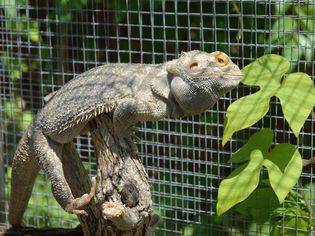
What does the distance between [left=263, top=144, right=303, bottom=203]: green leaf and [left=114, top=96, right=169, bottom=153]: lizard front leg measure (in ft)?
1.46

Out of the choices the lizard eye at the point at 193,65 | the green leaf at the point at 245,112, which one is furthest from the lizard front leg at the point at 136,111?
the green leaf at the point at 245,112

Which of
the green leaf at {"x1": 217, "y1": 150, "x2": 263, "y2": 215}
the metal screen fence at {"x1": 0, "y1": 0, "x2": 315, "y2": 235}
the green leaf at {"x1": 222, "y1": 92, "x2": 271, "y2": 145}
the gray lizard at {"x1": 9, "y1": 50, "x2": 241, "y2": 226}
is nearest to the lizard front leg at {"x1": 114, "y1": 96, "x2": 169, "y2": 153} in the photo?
the gray lizard at {"x1": 9, "y1": 50, "x2": 241, "y2": 226}

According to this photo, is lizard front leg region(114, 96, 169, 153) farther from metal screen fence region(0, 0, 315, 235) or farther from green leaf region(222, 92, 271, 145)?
metal screen fence region(0, 0, 315, 235)

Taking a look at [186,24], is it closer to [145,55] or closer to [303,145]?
[145,55]

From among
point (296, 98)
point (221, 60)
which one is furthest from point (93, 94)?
point (296, 98)

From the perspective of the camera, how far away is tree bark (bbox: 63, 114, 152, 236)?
8.15 ft

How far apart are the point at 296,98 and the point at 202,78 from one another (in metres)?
0.36

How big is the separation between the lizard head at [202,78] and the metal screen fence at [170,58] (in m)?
0.47

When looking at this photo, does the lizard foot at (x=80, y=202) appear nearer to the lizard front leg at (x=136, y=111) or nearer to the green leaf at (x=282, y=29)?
the lizard front leg at (x=136, y=111)

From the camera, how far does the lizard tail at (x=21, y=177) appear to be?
2793 millimetres

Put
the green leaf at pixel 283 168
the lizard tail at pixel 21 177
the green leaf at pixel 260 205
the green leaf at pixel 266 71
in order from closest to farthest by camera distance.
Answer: the green leaf at pixel 283 168, the green leaf at pixel 266 71, the lizard tail at pixel 21 177, the green leaf at pixel 260 205

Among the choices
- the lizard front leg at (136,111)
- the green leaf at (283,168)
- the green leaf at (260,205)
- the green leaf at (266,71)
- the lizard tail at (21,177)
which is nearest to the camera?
the lizard front leg at (136,111)

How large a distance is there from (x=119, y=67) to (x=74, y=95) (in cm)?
19

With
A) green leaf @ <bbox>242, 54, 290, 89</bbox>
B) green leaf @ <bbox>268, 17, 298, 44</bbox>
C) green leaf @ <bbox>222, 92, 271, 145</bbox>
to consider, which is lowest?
green leaf @ <bbox>222, 92, 271, 145</bbox>
